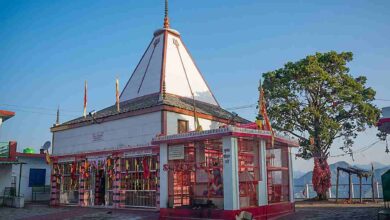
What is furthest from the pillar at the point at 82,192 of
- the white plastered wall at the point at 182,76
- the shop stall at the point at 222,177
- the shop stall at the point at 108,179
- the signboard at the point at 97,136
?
the white plastered wall at the point at 182,76

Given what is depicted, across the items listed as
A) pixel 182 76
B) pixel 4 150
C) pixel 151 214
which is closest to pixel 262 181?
pixel 151 214

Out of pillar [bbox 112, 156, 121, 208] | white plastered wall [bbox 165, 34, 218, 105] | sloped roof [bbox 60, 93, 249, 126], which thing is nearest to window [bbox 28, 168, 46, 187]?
sloped roof [bbox 60, 93, 249, 126]

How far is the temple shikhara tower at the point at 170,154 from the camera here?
17.3 metres

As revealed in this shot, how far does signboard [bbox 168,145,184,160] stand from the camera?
18391 millimetres

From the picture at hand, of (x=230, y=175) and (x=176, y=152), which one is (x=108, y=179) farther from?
(x=230, y=175)

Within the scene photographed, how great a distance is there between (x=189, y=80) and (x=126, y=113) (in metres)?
7.09

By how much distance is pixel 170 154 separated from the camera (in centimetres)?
1884

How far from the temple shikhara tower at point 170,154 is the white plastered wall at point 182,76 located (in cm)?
10

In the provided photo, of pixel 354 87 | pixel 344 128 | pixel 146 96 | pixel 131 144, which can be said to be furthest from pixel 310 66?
pixel 131 144

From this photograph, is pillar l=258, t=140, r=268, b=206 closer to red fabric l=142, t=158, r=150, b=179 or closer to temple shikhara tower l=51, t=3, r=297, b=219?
temple shikhara tower l=51, t=3, r=297, b=219

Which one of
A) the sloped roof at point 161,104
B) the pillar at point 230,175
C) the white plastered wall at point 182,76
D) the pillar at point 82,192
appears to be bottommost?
the pillar at point 82,192

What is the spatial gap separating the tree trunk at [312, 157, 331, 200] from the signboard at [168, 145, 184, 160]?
1373 centimetres

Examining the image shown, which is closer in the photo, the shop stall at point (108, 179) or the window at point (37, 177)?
the shop stall at point (108, 179)

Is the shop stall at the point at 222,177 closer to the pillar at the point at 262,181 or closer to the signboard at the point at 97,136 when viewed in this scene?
the pillar at the point at 262,181
